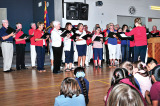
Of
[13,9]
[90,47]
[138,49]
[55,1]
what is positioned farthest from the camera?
[13,9]

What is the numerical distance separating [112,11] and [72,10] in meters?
2.40

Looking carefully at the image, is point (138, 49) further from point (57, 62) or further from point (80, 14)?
point (80, 14)

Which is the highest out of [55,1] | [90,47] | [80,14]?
[55,1]

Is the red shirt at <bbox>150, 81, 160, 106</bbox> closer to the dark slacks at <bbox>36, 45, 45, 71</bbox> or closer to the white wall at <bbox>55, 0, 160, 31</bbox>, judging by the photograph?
the dark slacks at <bbox>36, 45, 45, 71</bbox>

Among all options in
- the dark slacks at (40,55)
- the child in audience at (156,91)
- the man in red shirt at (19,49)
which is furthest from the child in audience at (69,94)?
the man in red shirt at (19,49)

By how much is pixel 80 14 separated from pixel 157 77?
680 cm

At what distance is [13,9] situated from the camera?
9.49 meters

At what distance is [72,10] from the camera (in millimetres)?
7996

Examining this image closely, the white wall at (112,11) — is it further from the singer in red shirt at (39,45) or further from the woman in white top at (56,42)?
the woman in white top at (56,42)

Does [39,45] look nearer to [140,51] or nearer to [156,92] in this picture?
[140,51]

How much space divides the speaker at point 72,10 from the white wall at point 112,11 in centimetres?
19

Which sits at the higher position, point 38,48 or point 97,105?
point 38,48

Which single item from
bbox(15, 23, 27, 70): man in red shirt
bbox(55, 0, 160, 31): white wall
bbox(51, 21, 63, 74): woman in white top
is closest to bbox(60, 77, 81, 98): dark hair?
bbox(51, 21, 63, 74): woman in white top

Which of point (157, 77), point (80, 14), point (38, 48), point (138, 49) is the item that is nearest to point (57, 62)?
point (38, 48)
